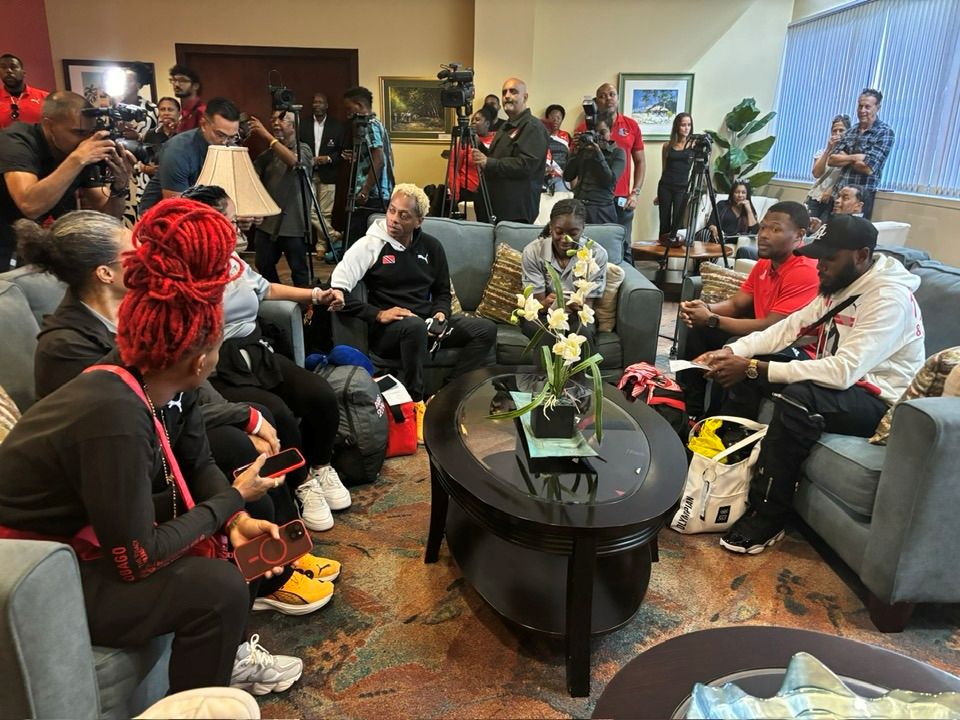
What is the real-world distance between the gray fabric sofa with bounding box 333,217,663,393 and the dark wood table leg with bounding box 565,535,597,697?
1.51 m

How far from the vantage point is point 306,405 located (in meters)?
2.18

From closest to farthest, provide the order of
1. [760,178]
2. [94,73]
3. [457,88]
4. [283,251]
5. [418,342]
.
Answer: [418,342], [457,88], [283,251], [94,73], [760,178]

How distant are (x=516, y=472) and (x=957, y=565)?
114cm

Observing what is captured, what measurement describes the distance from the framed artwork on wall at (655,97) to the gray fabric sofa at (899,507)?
4767 millimetres

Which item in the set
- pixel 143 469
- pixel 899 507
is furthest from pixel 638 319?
pixel 143 469

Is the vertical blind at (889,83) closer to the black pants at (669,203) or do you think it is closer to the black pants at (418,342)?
the black pants at (669,203)

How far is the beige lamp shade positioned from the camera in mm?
2354

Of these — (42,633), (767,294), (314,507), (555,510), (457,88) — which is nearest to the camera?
(42,633)

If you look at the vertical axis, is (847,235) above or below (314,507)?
above

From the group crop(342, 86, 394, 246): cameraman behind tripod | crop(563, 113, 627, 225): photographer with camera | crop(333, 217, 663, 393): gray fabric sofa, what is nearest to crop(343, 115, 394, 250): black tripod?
crop(342, 86, 394, 246): cameraman behind tripod

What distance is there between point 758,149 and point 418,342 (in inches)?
182

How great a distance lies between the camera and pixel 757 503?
2.04m

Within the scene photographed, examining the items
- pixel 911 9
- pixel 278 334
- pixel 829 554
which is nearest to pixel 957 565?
pixel 829 554

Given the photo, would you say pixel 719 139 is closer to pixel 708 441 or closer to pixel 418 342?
pixel 418 342
